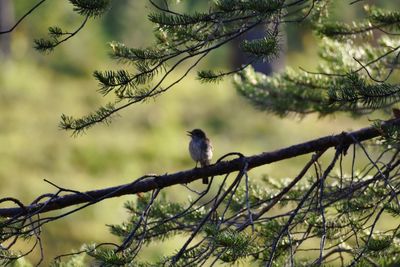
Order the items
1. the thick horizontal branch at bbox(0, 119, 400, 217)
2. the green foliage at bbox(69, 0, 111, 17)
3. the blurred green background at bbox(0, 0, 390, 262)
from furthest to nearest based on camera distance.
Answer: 1. the blurred green background at bbox(0, 0, 390, 262)
2. the thick horizontal branch at bbox(0, 119, 400, 217)
3. the green foliage at bbox(69, 0, 111, 17)

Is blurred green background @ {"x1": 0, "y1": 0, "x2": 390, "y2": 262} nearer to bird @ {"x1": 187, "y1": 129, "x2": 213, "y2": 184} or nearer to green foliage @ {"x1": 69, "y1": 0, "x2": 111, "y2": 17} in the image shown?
bird @ {"x1": 187, "y1": 129, "x2": 213, "y2": 184}

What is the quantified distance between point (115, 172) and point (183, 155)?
1193 mm

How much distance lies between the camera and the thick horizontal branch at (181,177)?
3668 mm

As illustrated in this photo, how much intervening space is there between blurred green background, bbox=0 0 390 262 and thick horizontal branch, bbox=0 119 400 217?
591 centimetres

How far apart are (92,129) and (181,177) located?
8741 mm

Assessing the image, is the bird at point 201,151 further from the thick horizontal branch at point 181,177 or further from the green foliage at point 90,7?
the green foliage at point 90,7

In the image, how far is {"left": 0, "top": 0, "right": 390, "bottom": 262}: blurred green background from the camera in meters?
10.5

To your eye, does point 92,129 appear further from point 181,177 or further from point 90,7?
point 90,7

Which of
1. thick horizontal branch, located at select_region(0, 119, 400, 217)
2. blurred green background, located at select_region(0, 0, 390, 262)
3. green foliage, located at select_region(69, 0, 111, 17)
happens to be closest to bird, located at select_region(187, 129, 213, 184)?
thick horizontal branch, located at select_region(0, 119, 400, 217)

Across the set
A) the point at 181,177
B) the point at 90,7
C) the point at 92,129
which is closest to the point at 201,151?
the point at 181,177

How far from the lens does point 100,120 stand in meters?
3.43

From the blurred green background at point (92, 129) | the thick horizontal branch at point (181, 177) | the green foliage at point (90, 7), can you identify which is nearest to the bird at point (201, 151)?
the thick horizontal branch at point (181, 177)

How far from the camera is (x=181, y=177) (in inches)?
147

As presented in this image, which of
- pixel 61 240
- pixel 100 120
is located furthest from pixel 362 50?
pixel 61 240
